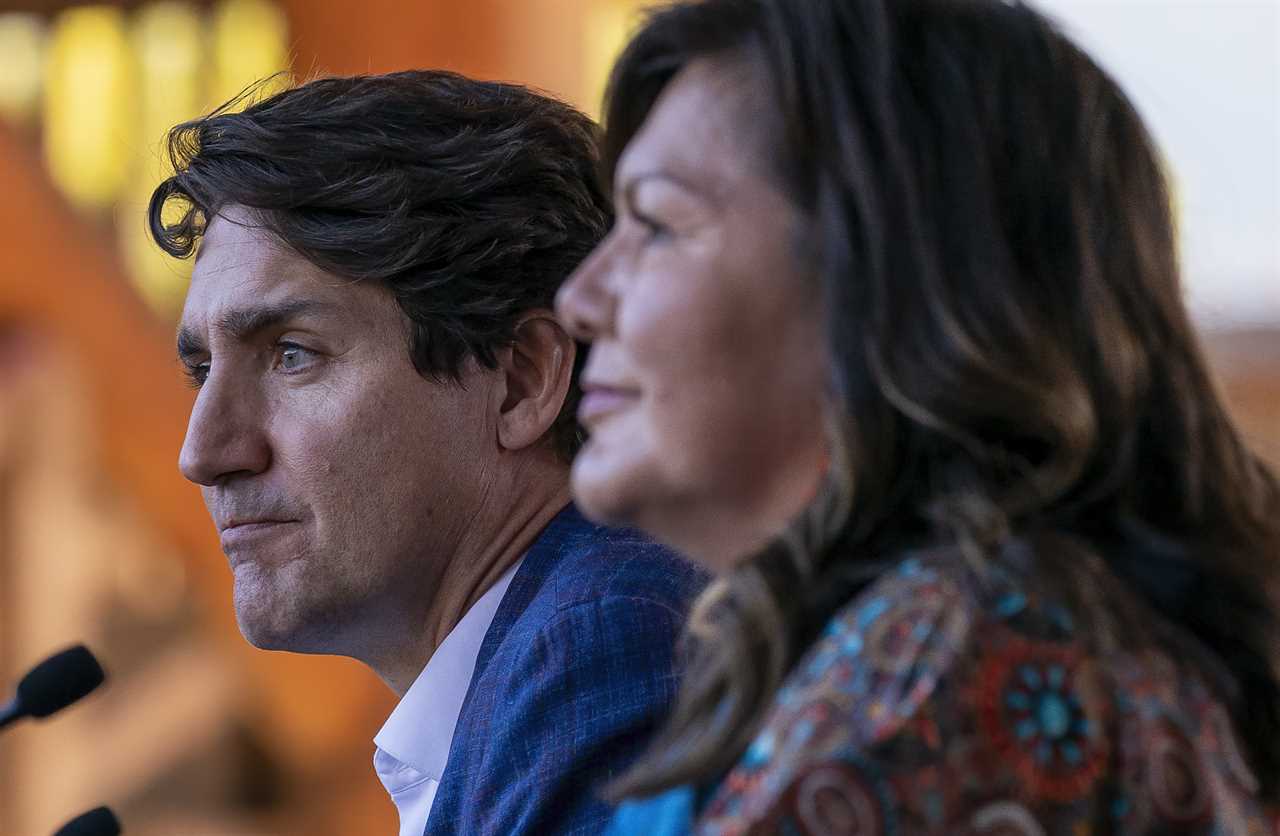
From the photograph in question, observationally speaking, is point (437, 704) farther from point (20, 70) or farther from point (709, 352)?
point (20, 70)

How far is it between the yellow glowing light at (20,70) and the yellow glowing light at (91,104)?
0.04 meters

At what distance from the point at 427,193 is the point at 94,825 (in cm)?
69

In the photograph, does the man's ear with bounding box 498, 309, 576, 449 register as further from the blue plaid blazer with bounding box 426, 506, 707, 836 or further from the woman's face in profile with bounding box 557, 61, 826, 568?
the woman's face in profile with bounding box 557, 61, 826, 568

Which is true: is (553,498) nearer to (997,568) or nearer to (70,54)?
(997,568)

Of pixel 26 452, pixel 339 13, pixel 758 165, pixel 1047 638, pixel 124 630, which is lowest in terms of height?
pixel 124 630

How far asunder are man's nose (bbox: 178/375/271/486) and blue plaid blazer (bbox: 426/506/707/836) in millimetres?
330

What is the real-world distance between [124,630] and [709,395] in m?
4.80

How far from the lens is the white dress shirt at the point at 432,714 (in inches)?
69.4

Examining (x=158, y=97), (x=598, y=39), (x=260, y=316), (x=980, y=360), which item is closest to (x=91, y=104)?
(x=158, y=97)

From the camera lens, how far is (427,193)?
1.83 metres

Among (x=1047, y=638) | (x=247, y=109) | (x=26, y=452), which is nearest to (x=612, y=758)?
(x=1047, y=638)

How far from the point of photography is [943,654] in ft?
2.96

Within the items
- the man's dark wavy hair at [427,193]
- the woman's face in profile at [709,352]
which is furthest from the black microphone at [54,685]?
the woman's face in profile at [709,352]

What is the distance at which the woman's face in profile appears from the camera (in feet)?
3.48
